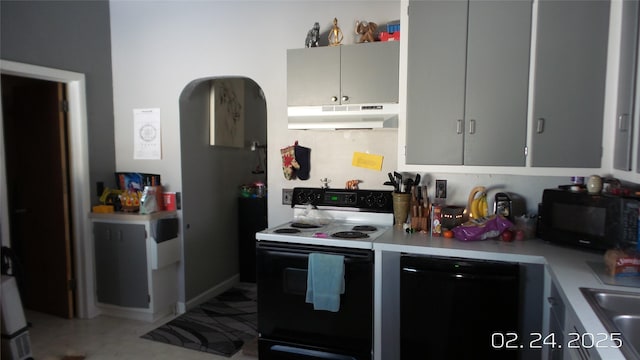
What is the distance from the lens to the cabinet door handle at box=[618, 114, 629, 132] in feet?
6.15

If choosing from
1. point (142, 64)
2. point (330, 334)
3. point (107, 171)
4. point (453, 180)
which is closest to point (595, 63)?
point (453, 180)

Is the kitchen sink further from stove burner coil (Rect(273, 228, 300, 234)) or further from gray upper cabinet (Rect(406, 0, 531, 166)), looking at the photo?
stove burner coil (Rect(273, 228, 300, 234))

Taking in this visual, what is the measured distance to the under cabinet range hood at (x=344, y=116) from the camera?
2508mm

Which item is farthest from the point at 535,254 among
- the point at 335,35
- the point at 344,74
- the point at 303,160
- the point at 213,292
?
the point at 213,292

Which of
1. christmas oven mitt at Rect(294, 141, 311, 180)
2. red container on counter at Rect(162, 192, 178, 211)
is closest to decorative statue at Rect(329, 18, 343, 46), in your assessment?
christmas oven mitt at Rect(294, 141, 311, 180)

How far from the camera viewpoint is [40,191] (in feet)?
11.2

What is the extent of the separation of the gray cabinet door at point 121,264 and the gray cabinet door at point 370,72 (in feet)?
6.51

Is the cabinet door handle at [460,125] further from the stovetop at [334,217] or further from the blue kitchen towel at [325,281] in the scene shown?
the blue kitchen towel at [325,281]

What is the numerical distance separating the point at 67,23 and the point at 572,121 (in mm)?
3657

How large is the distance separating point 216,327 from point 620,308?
8.85ft

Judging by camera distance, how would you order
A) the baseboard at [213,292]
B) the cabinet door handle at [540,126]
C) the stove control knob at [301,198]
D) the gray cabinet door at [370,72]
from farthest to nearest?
1. the baseboard at [213,292]
2. the stove control knob at [301,198]
3. the gray cabinet door at [370,72]
4. the cabinet door handle at [540,126]

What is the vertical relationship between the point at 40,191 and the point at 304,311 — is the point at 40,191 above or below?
Result: above

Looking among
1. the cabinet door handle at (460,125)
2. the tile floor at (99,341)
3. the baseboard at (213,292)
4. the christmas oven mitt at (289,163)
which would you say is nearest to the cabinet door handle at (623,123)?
the cabinet door handle at (460,125)
